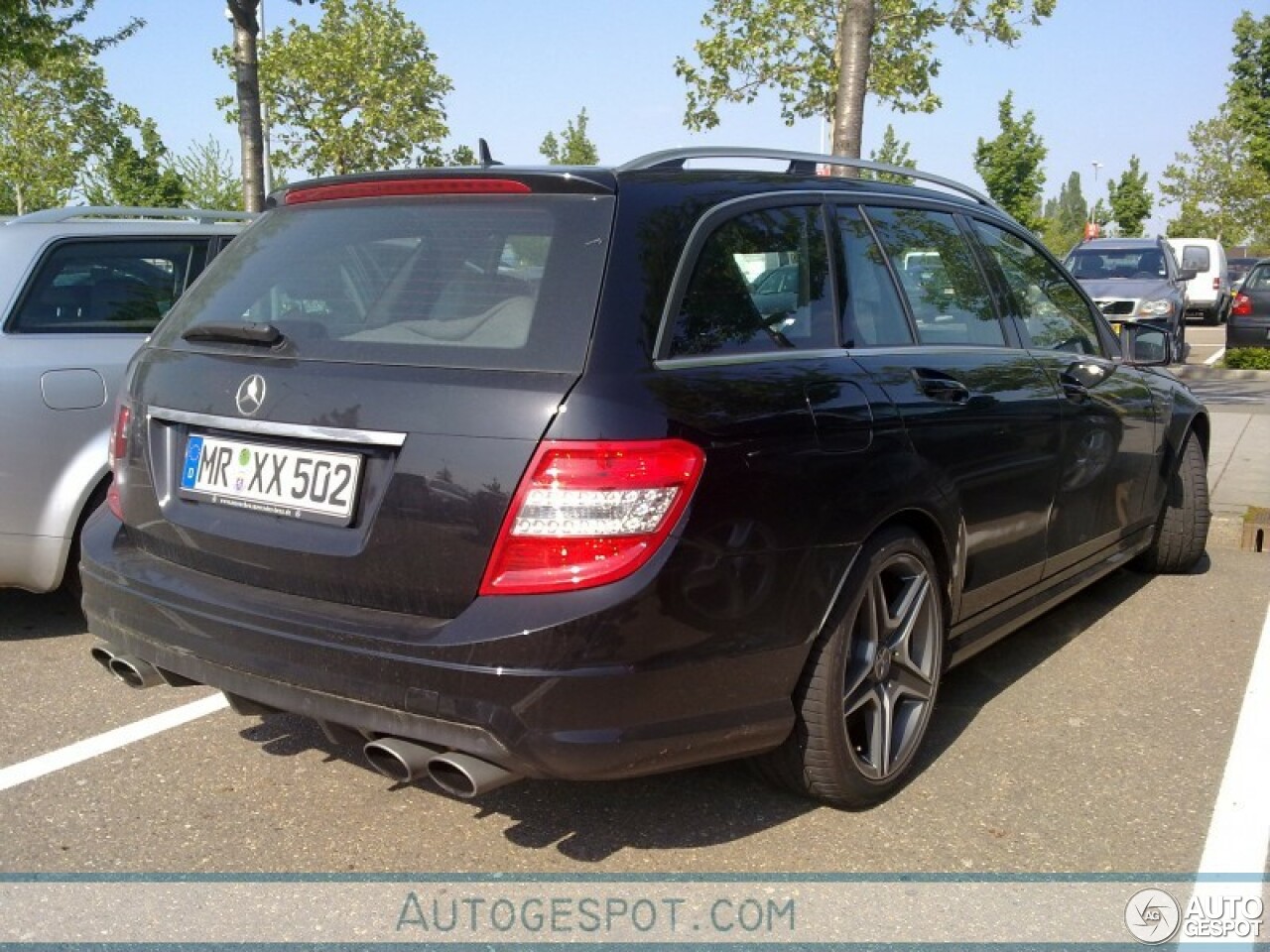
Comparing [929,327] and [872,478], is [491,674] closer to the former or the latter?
[872,478]

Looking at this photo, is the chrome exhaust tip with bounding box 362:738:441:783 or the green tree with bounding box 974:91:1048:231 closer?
the chrome exhaust tip with bounding box 362:738:441:783

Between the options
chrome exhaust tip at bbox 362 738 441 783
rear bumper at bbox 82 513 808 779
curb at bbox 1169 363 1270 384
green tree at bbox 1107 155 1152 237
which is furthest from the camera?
green tree at bbox 1107 155 1152 237

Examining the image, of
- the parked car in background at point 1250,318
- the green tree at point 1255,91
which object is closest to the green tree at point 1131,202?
the green tree at point 1255,91

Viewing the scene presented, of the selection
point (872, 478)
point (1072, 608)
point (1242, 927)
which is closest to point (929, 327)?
point (872, 478)

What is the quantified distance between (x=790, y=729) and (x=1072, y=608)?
292 cm

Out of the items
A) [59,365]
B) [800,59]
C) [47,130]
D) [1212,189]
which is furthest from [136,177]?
[1212,189]

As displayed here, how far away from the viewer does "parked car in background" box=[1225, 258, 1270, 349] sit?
17.7m

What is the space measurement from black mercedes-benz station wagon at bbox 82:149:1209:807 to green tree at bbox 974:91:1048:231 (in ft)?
127

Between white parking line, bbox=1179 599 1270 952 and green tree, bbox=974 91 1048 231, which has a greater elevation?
green tree, bbox=974 91 1048 231

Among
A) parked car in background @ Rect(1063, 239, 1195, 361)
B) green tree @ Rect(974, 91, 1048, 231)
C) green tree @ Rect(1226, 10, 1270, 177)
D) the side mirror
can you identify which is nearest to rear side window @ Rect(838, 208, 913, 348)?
the side mirror

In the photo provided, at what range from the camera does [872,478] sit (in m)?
3.38

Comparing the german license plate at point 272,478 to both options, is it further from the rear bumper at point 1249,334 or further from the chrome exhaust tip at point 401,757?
the rear bumper at point 1249,334

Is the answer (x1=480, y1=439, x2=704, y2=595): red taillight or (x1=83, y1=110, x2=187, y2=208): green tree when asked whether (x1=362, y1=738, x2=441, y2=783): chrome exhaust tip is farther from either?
(x1=83, y1=110, x2=187, y2=208): green tree

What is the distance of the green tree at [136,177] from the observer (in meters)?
30.7
